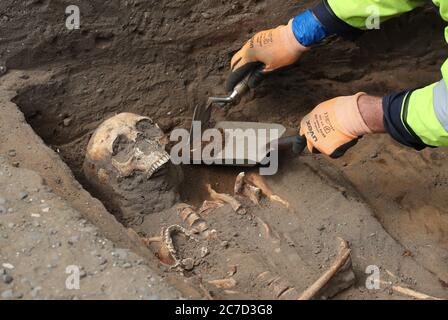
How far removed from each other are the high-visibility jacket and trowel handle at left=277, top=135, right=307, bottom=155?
1.63 ft

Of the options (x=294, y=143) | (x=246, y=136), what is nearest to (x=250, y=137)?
(x=246, y=136)

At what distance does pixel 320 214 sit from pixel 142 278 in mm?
1214

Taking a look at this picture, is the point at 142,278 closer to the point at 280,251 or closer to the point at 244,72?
the point at 280,251

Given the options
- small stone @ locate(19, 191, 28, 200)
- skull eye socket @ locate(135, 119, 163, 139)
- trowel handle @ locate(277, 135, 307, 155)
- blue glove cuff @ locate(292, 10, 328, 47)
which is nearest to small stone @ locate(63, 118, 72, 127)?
→ skull eye socket @ locate(135, 119, 163, 139)

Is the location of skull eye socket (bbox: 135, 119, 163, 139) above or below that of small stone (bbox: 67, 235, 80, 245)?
below

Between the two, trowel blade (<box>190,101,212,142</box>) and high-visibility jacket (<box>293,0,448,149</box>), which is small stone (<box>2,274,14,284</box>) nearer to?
trowel blade (<box>190,101,212,142</box>)

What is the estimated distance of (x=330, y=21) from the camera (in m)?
3.11

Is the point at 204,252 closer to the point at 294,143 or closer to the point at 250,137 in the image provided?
the point at 294,143

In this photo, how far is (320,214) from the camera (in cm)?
318

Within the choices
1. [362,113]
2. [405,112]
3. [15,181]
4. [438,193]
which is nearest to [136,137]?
[15,181]

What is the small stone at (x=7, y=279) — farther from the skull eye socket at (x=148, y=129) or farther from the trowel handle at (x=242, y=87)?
the trowel handle at (x=242, y=87)

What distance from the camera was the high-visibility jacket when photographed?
2.56 meters

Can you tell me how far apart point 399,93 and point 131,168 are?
130 cm

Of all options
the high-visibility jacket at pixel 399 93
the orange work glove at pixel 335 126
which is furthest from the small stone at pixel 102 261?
the high-visibility jacket at pixel 399 93
